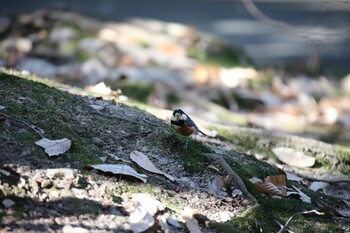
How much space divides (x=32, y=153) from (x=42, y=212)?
0.34 metres

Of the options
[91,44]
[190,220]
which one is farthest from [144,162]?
[91,44]

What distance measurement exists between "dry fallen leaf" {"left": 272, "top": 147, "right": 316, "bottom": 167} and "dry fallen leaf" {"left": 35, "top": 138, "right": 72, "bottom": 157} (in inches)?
59.5

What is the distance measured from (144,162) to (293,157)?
1228 millimetres

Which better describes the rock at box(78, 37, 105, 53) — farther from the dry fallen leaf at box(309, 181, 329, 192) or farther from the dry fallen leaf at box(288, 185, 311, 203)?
the dry fallen leaf at box(288, 185, 311, 203)

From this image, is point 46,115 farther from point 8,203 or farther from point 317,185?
point 317,185

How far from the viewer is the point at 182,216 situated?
240 cm

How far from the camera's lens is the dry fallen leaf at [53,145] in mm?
2458

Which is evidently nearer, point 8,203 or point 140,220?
point 8,203

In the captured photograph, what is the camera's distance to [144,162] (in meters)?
2.67

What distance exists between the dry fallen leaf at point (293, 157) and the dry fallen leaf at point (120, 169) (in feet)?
4.14

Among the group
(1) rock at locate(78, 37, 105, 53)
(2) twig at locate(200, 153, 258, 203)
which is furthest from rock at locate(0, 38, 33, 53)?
(2) twig at locate(200, 153, 258, 203)

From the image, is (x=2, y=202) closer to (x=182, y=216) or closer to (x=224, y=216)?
(x=182, y=216)

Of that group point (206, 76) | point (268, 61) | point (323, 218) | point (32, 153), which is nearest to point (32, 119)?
point (32, 153)

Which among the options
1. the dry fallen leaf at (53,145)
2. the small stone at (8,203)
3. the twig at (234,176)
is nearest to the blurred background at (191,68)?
the twig at (234,176)
